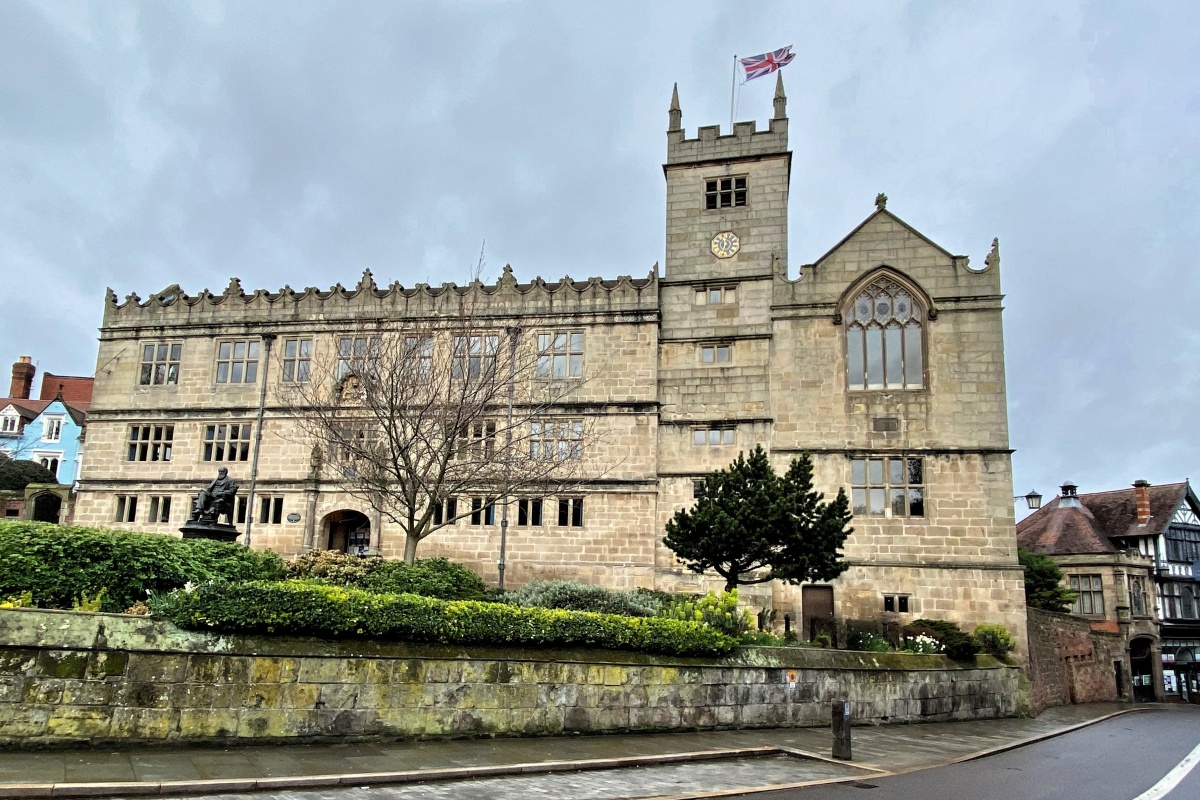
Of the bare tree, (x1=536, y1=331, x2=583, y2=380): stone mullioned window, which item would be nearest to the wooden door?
the bare tree

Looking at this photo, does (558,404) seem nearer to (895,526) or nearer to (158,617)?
(895,526)

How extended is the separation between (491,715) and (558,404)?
1881 cm

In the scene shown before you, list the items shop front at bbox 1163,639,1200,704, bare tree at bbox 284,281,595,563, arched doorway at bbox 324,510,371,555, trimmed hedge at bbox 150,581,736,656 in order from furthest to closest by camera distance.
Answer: shop front at bbox 1163,639,1200,704 → arched doorway at bbox 324,510,371,555 → bare tree at bbox 284,281,595,563 → trimmed hedge at bbox 150,581,736,656

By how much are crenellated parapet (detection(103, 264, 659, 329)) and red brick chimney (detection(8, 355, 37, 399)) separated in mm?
43788

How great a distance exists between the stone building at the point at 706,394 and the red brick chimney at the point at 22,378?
44.1 metres

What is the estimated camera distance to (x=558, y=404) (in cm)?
3228

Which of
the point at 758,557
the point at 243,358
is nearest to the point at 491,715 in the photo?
the point at 758,557

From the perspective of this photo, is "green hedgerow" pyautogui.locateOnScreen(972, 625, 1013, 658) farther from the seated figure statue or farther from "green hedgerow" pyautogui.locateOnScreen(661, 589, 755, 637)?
the seated figure statue

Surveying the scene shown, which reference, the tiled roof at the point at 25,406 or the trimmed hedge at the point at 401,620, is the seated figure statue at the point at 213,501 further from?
the tiled roof at the point at 25,406

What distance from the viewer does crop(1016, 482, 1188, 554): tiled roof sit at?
5128cm

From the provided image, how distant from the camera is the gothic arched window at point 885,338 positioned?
30812 millimetres

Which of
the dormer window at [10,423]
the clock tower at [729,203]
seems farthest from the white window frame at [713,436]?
the dormer window at [10,423]

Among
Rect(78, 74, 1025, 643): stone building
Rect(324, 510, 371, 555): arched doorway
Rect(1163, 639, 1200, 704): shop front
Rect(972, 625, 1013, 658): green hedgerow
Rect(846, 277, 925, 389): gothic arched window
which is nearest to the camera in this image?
Rect(972, 625, 1013, 658): green hedgerow

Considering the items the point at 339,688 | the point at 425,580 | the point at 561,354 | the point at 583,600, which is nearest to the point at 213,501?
the point at 425,580
